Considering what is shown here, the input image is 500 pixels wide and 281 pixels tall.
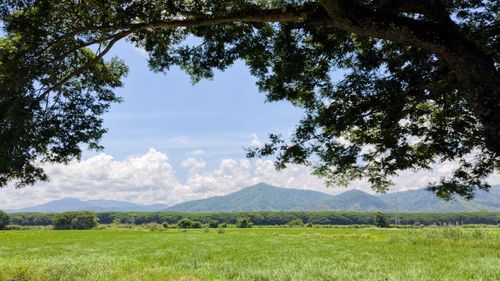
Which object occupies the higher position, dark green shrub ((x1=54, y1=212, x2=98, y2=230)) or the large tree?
the large tree

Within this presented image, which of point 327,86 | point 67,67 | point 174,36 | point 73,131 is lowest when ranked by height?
point 73,131

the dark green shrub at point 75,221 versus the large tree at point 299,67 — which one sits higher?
the large tree at point 299,67

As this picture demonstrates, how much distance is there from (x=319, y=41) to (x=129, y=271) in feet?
51.7

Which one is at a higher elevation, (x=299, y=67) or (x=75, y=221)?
(x=299, y=67)

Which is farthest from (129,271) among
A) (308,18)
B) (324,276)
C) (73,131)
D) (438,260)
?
(438,260)

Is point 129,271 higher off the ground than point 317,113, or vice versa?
point 317,113

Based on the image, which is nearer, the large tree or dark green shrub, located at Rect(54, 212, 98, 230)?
the large tree

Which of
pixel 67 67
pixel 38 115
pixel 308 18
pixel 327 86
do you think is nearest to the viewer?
pixel 308 18

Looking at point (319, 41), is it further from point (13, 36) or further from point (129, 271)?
point (129, 271)

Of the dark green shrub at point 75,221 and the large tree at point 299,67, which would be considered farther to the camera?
the dark green shrub at point 75,221

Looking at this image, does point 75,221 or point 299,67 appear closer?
point 299,67

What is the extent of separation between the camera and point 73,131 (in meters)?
8.60

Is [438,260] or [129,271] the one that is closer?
[129,271]

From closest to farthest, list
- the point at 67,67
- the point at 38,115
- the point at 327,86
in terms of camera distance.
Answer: the point at 38,115
the point at 327,86
the point at 67,67
